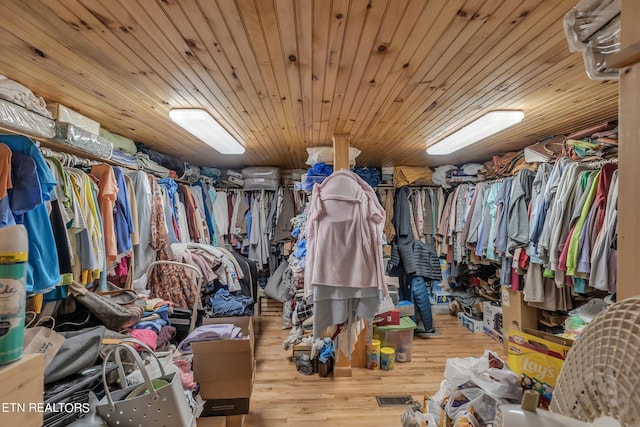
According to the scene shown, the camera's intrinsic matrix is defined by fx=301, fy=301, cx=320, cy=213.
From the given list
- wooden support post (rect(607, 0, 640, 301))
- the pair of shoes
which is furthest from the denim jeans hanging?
wooden support post (rect(607, 0, 640, 301))

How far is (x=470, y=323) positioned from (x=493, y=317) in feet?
1.19

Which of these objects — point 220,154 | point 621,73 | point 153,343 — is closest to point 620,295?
point 621,73

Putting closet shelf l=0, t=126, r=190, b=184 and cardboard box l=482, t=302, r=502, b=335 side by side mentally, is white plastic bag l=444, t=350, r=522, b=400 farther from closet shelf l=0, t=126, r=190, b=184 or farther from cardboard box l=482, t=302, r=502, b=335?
closet shelf l=0, t=126, r=190, b=184

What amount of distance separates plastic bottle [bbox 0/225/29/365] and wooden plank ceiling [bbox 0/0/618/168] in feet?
3.15

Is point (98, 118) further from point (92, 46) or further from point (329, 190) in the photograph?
point (329, 190)

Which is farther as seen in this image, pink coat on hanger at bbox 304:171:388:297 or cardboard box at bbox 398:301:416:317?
cardboard box at bbox 398:301:416:317

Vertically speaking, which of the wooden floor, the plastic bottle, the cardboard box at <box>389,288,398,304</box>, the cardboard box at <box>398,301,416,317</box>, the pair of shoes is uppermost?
the plastic bottle

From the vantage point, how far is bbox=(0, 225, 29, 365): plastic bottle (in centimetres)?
48

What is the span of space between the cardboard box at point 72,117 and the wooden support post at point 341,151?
1.88 m

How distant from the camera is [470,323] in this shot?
3.94 meters

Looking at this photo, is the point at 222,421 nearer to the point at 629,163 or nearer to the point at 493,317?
the point at 629,163

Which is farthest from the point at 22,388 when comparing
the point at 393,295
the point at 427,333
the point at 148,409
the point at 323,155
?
the point at 427,333

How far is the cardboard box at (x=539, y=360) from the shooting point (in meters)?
1.15

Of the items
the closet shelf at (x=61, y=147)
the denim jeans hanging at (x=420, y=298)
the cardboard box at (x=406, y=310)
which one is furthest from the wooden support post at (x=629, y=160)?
the denim jeans hanging at (x=420, y=298)
